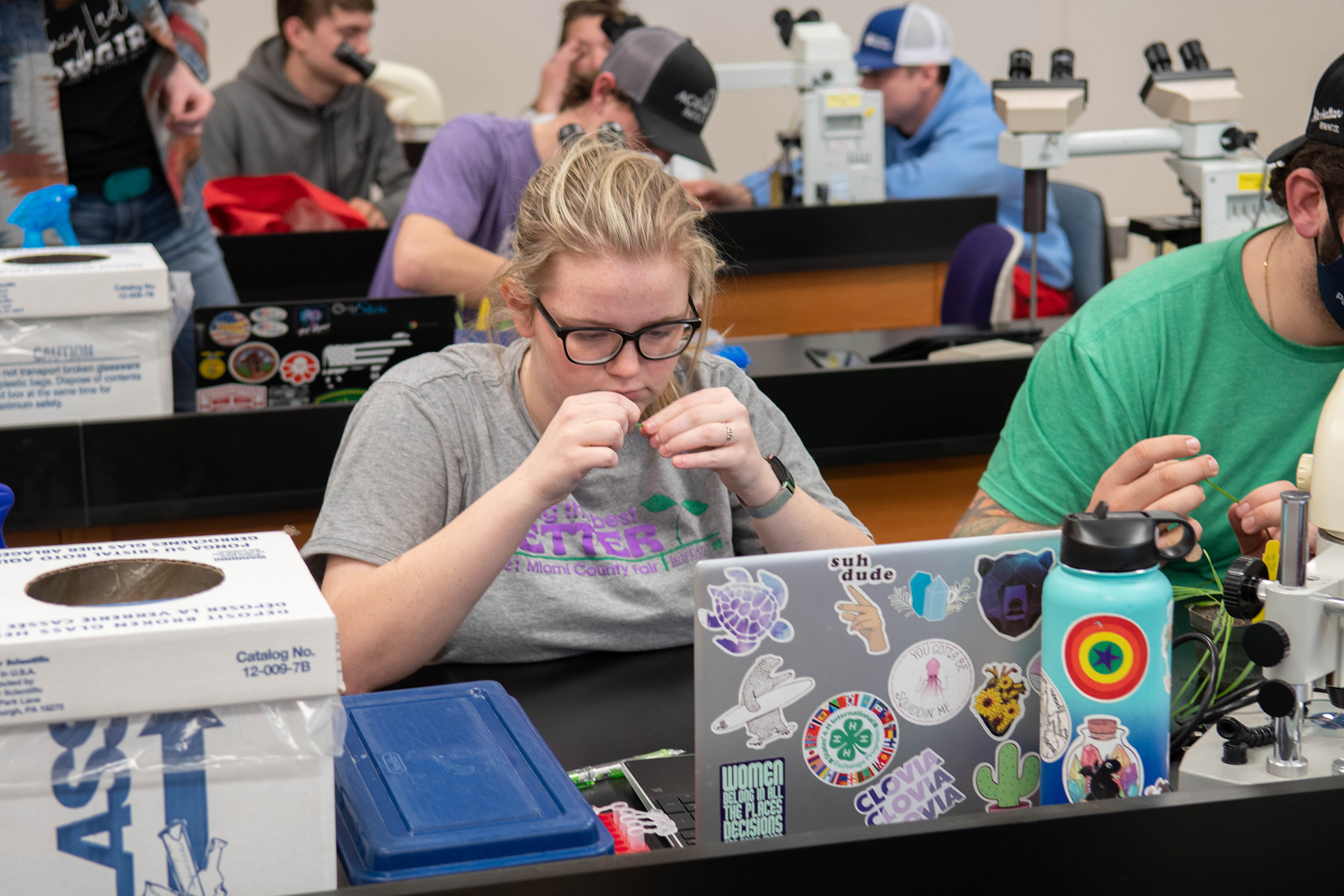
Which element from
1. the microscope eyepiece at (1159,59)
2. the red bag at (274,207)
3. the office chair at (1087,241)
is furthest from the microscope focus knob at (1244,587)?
the red bag at (274,207)

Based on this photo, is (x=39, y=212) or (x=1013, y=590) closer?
(x=1013, y=590)

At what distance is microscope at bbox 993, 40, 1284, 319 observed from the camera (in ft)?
8.05

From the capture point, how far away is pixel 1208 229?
2496 mm

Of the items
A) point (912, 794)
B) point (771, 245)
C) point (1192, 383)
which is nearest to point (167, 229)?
point (771, 245)

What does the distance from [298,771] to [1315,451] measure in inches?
27.3

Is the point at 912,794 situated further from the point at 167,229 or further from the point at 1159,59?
the point at 167,229

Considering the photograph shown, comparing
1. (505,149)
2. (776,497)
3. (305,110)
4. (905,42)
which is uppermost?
(905,42)

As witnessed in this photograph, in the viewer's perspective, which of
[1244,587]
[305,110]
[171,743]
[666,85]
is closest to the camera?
[171,743]

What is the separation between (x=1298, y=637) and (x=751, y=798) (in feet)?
1.26

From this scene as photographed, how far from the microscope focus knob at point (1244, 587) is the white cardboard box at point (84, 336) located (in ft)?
4.86

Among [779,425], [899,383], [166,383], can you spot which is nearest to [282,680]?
[779,425]

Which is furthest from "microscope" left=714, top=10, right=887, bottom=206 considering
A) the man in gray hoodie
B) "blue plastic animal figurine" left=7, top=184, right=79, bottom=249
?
"blue plastic animal figurine" left=7, top=184, right=79, bottom=249

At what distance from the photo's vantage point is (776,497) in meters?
1.37

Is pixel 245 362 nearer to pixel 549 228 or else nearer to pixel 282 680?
pixel 549 228
